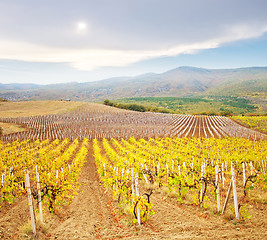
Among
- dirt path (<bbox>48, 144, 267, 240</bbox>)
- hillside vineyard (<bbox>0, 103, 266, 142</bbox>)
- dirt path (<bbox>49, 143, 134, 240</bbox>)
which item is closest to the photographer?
dirt path (<bbox>48, 144, 267, 240</bbox>)

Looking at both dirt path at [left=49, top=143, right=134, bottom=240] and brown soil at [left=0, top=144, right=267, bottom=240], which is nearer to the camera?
brown soil at [left=0, top=144, right=267, bottom=240]

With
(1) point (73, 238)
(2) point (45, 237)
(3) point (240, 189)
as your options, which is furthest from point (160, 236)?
(3) point (240, 189)

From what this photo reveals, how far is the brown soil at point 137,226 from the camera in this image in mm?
5297

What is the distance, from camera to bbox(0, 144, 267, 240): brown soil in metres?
5.30

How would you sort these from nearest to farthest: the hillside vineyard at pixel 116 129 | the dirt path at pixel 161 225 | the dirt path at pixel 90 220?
the dirt path at pixel 161 225
the dirt path at pixel 90 220
the hillside vineyard at pixel 116 129

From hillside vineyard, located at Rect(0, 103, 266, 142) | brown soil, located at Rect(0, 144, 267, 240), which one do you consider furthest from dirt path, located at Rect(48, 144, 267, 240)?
hillside vineyard, located at Rect(0, 103, 266, 142)

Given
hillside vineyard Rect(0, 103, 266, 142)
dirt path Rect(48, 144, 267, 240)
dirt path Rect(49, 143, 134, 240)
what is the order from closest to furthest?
dirt path Rect(48, 144, 267, 240)
dirt path Rect(49, 143, 134, 240)
hillside vineyard Rect(0, 103, 266, 142)

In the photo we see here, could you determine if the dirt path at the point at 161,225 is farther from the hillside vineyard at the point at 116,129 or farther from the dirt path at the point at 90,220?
the hillside vineyard at the point at 116,129

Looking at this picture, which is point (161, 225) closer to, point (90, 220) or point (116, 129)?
point (90, 220)

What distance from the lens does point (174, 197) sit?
9.05m

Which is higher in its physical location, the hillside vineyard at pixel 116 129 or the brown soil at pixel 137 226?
the brown soil at pixel 137 226

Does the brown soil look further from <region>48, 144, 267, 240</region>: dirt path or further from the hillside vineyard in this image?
the hillside vineyard

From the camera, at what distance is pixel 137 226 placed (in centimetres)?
591

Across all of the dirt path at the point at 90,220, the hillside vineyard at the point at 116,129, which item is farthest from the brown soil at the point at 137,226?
the hillside vineyard at the point at 116,129
